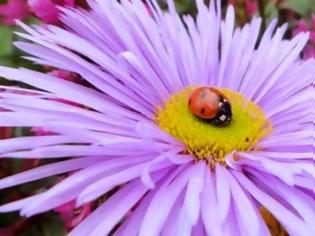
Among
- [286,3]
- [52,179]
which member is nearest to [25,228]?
[52,179]

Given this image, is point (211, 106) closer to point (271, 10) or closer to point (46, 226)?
point (46, 226)

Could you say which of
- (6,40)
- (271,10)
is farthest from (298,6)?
(6,40)

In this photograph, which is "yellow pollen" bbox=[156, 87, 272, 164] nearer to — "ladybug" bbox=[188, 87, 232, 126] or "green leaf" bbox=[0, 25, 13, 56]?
"ladybug" bbox=[188, 87, 232, 126]

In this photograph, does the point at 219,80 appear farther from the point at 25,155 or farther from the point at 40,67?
the point at 25,155

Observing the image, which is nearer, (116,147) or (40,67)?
(116,147)

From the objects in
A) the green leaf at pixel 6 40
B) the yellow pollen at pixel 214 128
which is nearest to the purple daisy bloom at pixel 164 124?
the yellow pollen at pixel 214 128

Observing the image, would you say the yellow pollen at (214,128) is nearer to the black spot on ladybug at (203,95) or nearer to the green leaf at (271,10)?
the black spot on ladybug at (203,95)
